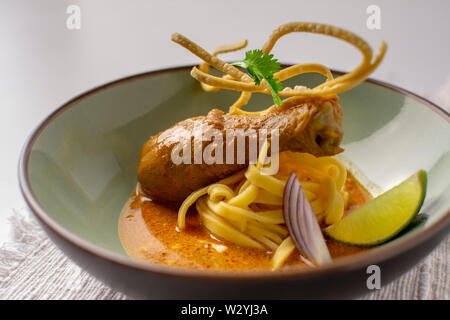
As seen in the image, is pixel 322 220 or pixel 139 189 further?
pixel 139 189

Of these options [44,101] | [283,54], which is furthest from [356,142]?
[44,101]

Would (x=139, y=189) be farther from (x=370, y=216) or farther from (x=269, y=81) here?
(x=370, y=216)

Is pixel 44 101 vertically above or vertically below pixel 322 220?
above

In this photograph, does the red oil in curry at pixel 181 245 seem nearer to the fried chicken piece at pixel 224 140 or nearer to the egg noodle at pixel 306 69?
the fried chicken piece at pixel 224 140

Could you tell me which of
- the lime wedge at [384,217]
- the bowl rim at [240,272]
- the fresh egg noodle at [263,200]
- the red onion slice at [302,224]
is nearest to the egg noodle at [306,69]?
the fresh egg noodle at [263,200]

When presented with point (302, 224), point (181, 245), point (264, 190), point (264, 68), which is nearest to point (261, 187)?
point (264, 190)

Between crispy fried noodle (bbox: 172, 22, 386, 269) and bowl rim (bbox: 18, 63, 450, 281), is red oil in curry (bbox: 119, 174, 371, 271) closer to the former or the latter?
crispy fried noodle (bbox: 172, 22, 386, 269)
